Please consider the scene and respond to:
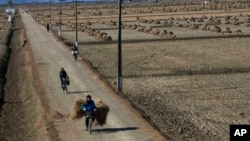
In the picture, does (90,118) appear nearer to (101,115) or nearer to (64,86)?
(101,115)

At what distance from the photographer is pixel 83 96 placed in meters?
29.5

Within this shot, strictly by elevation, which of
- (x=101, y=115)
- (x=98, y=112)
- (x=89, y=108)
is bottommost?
(x=101, y=115)

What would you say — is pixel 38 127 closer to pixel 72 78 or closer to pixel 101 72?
pixel 72 78

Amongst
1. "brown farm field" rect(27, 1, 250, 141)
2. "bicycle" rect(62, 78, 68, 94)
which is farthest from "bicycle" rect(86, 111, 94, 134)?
"bicycle" rect(62, 78, 68, 94)

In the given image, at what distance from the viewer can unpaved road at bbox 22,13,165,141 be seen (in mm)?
20812

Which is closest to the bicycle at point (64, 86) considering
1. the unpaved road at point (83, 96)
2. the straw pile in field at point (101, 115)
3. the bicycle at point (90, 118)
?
the unpaved road at point (83, 96)

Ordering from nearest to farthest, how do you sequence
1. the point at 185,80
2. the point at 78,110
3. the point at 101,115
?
the point at 101,115, the point at 78,110, the point at 185,80

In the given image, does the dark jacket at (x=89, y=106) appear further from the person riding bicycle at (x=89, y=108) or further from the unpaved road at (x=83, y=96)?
the unpaved road at (x=83, y=96)

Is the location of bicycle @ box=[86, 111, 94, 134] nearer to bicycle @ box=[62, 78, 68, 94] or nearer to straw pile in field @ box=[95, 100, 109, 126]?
straw pile in field @ box=[95, 100, 109, 126]

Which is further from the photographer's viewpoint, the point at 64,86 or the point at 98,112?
the point at 64,86

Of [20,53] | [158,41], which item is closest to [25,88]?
[20,53]

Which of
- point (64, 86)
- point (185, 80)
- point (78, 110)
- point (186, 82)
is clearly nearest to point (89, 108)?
point (78, 110)

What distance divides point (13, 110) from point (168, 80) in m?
12.6

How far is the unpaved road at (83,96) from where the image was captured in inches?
819
